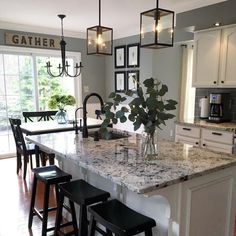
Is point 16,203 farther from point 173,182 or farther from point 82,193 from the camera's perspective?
point 173,182

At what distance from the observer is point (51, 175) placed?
2211 millimetres

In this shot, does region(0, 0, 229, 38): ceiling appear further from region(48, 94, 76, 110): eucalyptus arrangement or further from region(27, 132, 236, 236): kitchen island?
region(27, 132, 236, 236): kitchen island

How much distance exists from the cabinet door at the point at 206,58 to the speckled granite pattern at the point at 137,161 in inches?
70.0

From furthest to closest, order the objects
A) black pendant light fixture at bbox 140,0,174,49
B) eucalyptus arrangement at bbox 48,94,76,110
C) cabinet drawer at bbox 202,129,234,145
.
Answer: eucalyptus arrangement at bbox 48,94,76,110, cabinet drawer at bbox 202,129,234,145, black pendant light fixture at bbox 140,0,174,49

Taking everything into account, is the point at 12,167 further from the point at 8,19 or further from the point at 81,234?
the point at 81,234

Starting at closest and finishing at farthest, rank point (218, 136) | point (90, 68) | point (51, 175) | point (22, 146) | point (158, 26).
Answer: point (158, 26) → point (51, 175) → point (218, 136) → point (22, 146) → point (90, 68)

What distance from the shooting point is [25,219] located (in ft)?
8.73

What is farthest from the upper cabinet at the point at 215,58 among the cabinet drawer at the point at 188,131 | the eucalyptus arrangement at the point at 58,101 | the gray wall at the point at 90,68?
the gray wall at the point at 90,68

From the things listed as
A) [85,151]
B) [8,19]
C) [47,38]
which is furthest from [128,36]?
[85,151]

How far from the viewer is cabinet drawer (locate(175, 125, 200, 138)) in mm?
3508

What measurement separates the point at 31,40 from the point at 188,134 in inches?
139

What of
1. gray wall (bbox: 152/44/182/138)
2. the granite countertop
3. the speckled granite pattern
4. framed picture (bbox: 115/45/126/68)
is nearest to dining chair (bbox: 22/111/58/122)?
framed picture (bbox: 115/45/126/68)

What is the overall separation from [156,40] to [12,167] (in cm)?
347

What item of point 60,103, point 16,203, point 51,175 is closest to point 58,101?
point 60,103
